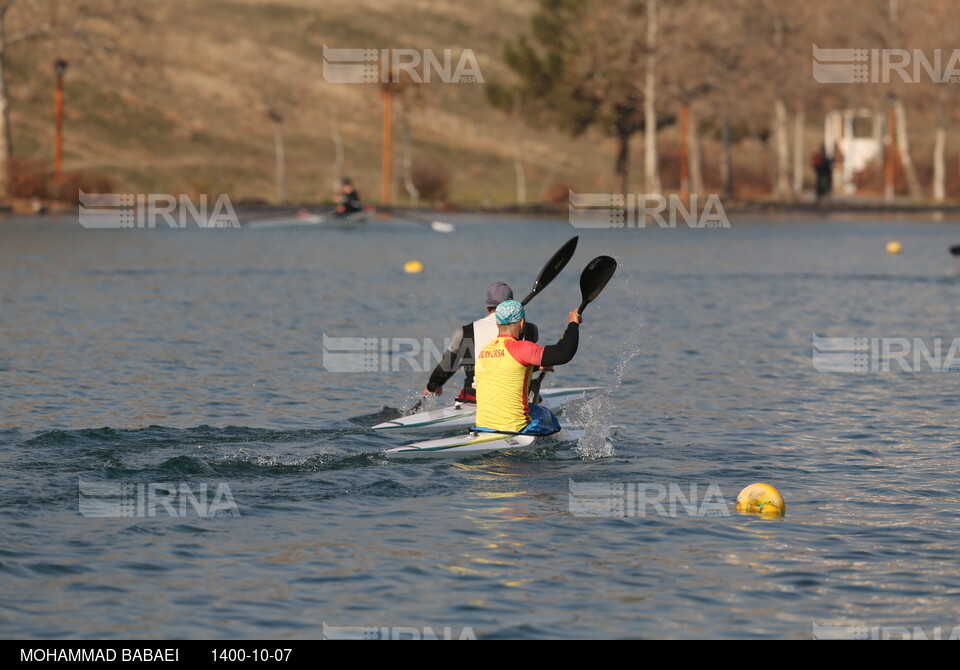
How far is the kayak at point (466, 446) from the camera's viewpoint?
46.9 ft

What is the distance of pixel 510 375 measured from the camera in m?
14.3

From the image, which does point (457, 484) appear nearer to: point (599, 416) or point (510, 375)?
point (510, 375)

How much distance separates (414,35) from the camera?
12756 centimetres

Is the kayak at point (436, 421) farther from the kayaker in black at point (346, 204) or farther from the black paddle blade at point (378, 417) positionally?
the kayaker in black at point (346, 204)

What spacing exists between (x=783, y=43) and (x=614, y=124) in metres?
11.8

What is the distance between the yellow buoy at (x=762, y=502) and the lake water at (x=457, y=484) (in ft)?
0.44

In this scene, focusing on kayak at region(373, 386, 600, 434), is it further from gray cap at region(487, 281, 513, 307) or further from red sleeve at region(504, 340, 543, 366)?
red sleeve at region(504, 340, 543, 366)

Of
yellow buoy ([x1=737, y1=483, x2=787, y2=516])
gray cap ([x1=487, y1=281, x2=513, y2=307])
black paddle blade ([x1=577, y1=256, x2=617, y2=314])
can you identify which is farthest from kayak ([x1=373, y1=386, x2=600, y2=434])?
yellow buoy ([x1=737, y1=483, x2=787, y2=516])

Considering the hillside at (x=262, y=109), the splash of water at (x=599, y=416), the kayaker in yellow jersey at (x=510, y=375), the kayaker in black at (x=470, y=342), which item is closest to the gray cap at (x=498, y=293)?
the kayaker in black at (x=470, y=342)

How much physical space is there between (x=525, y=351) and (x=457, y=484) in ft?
5.01

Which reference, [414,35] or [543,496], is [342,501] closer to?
[543,496]

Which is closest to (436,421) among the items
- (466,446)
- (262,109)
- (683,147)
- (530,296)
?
(466,446)
